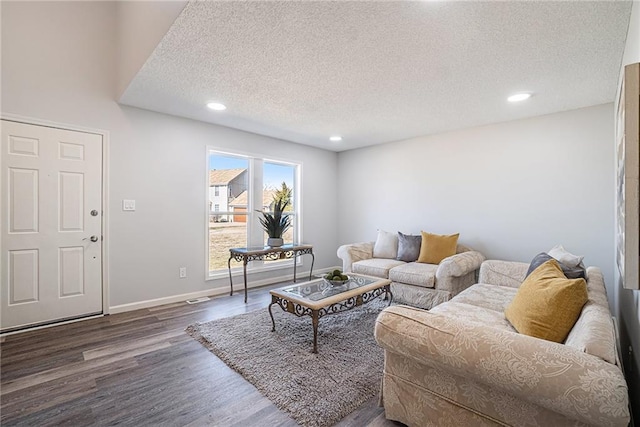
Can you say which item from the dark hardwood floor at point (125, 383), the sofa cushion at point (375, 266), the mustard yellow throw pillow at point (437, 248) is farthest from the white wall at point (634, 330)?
the sofa cushion at point (375, 266)

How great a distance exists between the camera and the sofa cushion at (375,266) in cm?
365

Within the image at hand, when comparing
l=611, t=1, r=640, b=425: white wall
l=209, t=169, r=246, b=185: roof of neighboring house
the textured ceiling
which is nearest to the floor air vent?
l=209, t=169, r=246, b=185: roof of neighboring house

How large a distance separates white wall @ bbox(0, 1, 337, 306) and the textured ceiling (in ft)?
1.15

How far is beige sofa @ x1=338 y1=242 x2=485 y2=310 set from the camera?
318cm

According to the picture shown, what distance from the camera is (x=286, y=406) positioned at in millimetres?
1688

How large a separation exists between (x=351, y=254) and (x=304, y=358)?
2.03 metres

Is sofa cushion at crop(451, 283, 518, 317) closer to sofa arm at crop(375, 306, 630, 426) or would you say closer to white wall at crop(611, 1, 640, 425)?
white wall at crop(611, 1, 640, 425)

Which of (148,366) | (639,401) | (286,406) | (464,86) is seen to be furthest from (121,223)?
(639,401)

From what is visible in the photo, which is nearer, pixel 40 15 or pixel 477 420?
pixel 477 420

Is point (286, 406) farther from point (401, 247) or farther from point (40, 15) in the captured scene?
point (40, 15)

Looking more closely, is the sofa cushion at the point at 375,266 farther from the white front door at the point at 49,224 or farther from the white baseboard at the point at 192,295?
the white front door at the point at 49,224

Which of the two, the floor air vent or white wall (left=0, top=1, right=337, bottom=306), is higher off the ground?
white wall (left=0, top=1, right=337, bottom=306)

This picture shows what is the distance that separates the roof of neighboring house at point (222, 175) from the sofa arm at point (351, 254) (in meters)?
1.92

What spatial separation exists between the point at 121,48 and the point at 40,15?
0.70m
